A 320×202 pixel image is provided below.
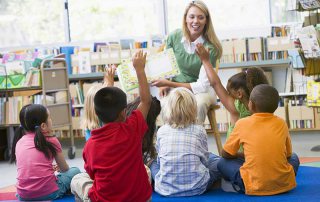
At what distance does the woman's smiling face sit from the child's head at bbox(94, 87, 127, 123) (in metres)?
1.61

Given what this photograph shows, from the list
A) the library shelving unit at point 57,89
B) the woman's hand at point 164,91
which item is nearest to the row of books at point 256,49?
the library shelving unit at point 57,89

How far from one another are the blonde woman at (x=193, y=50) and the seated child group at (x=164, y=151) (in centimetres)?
Result: 40

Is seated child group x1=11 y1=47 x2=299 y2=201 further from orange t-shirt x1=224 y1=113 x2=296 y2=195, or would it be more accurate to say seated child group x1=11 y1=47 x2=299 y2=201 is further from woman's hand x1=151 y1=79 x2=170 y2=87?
woman's hand x1=151 y1=79 x2=170 y2=87

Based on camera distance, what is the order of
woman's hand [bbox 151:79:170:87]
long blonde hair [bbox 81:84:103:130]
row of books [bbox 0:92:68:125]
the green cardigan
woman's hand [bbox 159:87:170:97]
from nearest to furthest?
long blonde hair [bbox 81:84:103:130] → woman's hand [bbox 151:79:170:87] → woman's hand [bbox 159:87:170:97] → the green cardigan → row of books [bbox 0:92:68:125]

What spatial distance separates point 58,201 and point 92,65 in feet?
11.2

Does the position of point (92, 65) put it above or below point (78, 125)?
above

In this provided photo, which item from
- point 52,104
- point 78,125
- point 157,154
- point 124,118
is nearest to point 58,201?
point 157,154

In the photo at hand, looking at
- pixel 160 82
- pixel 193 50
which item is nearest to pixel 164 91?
pixel 160 82

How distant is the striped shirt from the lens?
3.04 meters

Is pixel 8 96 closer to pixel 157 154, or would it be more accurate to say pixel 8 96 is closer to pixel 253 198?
pixel 157 154

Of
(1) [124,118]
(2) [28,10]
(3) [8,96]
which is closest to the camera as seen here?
(1) [124,118]

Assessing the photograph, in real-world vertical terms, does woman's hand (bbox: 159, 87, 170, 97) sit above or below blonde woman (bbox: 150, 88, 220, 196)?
above

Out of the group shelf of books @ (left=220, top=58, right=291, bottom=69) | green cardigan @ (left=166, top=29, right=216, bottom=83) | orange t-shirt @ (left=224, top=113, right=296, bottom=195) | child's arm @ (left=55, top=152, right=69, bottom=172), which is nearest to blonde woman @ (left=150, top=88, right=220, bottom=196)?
orange t-shirt @ (left=224, top=113, right=296, bottom=195)

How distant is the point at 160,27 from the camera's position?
689 cm
